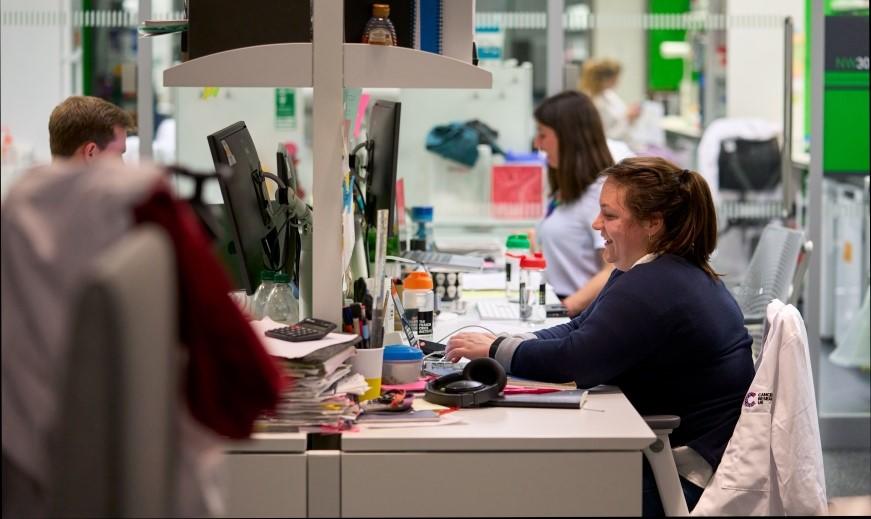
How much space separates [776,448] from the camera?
Result: 2.37 metres

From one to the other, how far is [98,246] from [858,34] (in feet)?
13.5

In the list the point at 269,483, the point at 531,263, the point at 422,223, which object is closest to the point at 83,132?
the point at 531,263

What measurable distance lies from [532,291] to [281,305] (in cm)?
110

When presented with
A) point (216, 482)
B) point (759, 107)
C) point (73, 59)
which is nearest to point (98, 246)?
point (216, 482)

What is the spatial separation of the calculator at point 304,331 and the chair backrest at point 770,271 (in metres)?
2.03

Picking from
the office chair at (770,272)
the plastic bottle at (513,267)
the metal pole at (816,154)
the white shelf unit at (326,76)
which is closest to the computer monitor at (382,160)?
the plastic bottle at (513,267)

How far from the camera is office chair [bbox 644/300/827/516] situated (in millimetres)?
2346

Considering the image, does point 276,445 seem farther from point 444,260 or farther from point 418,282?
point 444,260

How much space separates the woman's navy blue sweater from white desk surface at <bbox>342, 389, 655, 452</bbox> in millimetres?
266

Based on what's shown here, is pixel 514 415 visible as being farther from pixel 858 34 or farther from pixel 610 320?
pixel 858 34

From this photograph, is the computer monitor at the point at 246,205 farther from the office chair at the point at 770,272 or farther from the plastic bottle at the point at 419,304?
the office chair at the point at 770,272

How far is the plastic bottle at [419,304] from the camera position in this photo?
3.01 meters

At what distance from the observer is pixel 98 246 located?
1376 mm

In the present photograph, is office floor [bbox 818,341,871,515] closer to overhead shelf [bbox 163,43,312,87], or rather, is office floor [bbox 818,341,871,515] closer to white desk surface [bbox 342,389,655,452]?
white desk surface [bbox 342,389,655,452]
